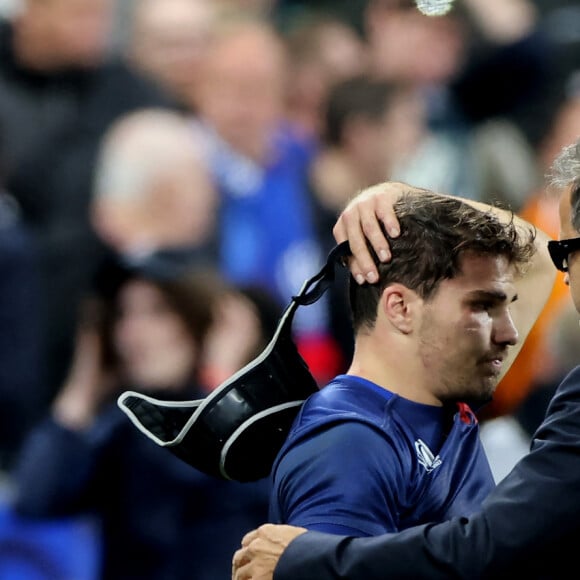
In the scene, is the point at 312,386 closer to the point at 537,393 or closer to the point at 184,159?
the point at 537,393

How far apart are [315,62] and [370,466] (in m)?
3.80

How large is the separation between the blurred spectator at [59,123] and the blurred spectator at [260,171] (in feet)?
1.04

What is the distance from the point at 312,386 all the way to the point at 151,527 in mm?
1717

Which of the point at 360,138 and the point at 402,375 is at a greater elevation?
the point at 360,138

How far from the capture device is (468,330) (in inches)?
84.1

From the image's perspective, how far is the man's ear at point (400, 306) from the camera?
2.14 m

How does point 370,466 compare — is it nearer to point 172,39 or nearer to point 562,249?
point 562,249

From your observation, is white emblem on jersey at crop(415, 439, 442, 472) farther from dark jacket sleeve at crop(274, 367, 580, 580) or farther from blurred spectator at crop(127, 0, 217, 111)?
blurred spectator at crop(127, 0, 217, 111)

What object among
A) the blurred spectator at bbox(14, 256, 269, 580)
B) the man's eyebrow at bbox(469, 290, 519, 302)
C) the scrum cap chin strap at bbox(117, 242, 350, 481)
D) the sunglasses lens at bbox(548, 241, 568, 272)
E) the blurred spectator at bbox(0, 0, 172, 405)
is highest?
the blurred spectator at bbox(0, 0, 172, 405)

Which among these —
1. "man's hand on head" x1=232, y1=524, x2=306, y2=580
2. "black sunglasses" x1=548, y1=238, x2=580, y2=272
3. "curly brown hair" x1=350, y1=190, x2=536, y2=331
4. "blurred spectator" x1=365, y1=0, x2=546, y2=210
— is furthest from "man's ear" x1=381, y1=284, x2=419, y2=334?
"blurred spectator" x1=365, y1=0, x2=546, y2=210

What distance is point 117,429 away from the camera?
12.9 feet

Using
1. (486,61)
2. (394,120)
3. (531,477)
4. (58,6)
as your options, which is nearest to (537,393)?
(394,120)

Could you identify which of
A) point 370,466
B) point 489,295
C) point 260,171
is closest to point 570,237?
point 489,295

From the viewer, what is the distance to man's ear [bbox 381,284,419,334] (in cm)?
214
